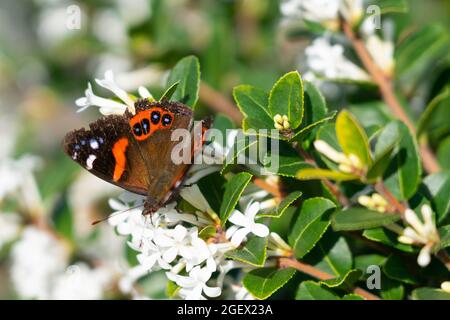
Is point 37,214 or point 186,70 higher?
point 186,70

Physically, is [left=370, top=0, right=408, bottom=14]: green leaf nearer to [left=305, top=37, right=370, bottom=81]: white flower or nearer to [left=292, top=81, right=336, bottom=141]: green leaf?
[left=305, top=37, right=370, bottom=81]: white flower

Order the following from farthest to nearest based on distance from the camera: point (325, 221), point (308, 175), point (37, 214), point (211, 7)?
point (211, 7) < point (37, 214) < point (325, 221) < point (308, 175)

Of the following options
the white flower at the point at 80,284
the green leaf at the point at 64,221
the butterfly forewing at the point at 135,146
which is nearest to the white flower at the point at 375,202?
the butterfly forewing at the point at 135,146

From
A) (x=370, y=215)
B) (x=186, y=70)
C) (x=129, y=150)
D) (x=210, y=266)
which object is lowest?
(x=210, y=266)

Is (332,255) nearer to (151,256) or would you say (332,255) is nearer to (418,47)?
(151,256)
